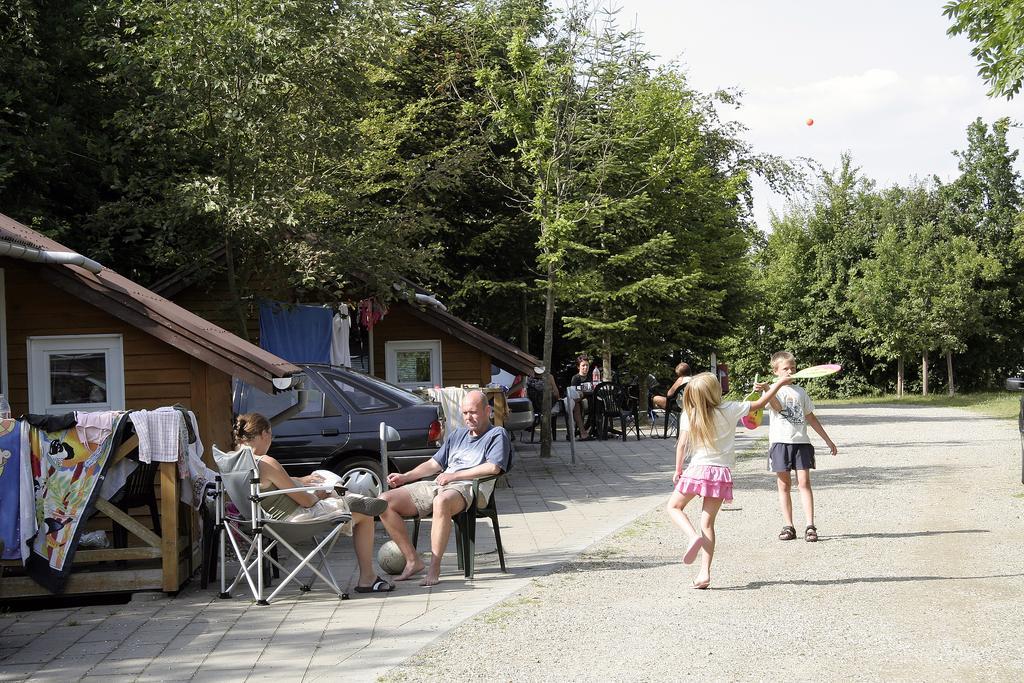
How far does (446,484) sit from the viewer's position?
8984 mm

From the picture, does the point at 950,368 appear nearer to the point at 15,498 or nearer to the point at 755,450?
the point at 755,450

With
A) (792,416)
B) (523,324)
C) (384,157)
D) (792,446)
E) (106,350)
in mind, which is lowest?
(792,446)

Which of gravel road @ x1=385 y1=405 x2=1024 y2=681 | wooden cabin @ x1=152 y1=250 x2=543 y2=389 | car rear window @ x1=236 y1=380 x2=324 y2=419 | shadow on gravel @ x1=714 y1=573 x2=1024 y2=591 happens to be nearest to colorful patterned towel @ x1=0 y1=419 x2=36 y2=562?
gravel road @ x1=385 y1=405 x2=1024 y2=681

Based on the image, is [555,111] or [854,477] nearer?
[854,477]

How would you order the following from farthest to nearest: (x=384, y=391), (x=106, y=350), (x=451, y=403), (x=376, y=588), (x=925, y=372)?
(x=925, y=372) < (x=451, y=403) < (x=384, y=391) < (x=106, y=350) < (x=376, y=588)

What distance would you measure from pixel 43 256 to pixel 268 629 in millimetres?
4153

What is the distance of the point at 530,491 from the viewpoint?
50.9 feet

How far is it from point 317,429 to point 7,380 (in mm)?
3295

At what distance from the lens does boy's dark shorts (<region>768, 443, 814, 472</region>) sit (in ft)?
33.1

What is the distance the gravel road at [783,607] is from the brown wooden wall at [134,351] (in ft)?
12.0

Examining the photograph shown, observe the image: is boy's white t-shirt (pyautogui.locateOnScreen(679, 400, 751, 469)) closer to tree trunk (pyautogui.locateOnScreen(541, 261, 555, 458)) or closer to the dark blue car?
the dark blue car

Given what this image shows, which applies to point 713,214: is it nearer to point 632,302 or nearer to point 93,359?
point 632,302

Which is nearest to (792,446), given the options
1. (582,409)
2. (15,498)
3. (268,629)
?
(268,629)

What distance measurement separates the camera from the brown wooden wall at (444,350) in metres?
21.4
